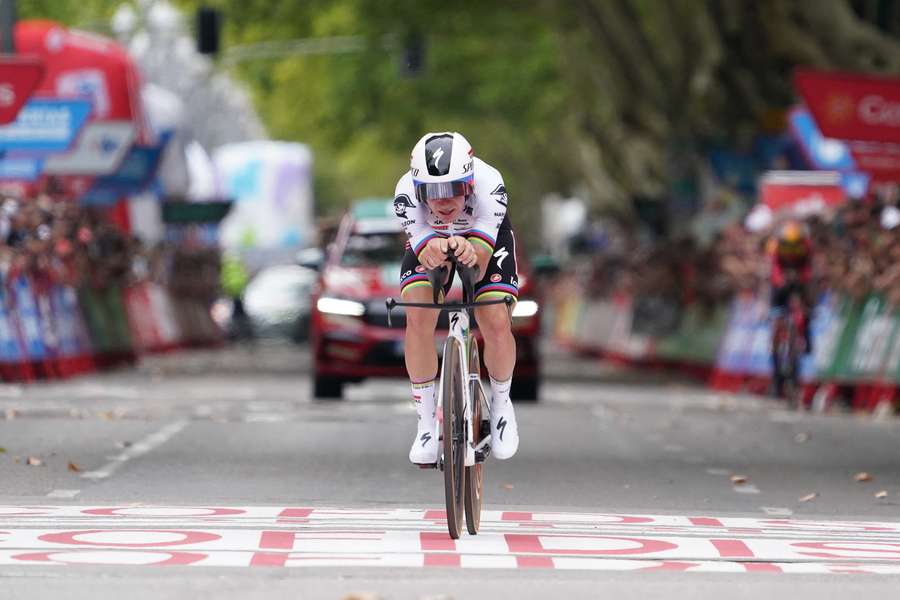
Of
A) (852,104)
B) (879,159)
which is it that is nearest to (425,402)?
(852,104)

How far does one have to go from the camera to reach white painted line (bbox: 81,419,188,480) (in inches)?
505

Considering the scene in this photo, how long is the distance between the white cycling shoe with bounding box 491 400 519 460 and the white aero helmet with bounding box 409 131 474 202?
1.01m

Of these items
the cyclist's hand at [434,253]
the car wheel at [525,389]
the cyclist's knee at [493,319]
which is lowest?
the car wheel at [525,389]

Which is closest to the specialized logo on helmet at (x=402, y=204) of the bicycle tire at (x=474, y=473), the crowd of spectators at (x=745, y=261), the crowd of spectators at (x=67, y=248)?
the bicycle tire at (x=474, y=473)

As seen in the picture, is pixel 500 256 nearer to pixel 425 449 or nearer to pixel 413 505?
pixel 425 449

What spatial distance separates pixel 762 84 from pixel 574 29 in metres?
8.45

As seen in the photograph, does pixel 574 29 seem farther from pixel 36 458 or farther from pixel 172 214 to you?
pixel 36 458

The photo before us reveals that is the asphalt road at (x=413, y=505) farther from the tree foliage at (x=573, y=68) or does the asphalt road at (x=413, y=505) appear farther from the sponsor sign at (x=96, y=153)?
the sponsor sign at (x=96, y=153)

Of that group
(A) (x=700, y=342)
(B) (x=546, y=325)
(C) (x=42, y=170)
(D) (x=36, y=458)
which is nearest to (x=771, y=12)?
(A) (x=700, y=342)

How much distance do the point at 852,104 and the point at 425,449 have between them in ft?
43.6

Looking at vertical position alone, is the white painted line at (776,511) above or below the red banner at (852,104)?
below

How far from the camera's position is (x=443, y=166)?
31.3 ft

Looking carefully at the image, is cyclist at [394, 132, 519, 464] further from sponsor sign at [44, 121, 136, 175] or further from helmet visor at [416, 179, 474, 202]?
sponsor sign at [44, 121, 136, 175]

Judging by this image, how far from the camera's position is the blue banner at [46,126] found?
26938 millimetres
